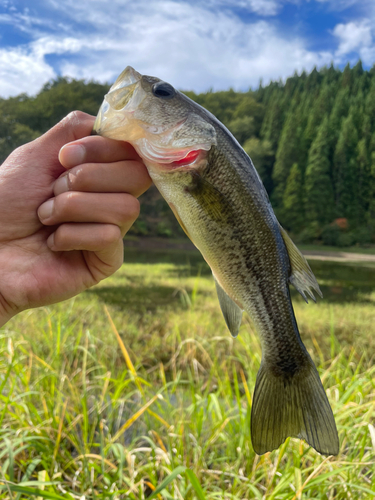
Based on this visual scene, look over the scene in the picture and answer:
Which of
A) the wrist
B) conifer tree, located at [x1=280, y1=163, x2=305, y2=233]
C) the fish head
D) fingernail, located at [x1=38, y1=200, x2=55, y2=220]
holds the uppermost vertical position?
conifer tree, located at [x1=280, y1=163, x2=305, y2=233]

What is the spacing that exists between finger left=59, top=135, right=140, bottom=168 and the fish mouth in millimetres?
81

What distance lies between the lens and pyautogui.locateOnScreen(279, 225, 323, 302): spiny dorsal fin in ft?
4.65

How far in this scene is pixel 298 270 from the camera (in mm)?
1458

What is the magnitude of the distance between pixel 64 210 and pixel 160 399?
3783 millimetres

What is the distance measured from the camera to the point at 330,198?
47.3 metres

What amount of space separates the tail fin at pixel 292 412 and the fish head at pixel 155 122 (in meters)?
0.95

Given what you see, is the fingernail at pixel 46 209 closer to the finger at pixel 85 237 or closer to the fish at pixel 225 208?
the finger at pixel 85 237

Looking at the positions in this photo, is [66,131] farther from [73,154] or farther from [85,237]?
[85,237]

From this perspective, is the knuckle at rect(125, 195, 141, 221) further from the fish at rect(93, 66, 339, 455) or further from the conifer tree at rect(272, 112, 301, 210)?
the conifer tree at rect(272, 112, 301, 210)

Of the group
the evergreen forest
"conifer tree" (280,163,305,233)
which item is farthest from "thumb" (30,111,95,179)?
"conifer tree" (280,163,305,233)

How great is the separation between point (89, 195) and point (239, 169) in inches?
24.2

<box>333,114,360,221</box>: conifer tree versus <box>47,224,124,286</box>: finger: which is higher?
<box>333,114,360,221</box>: conifer tree

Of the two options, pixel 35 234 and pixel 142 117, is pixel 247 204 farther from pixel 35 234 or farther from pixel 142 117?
pixel 35 234

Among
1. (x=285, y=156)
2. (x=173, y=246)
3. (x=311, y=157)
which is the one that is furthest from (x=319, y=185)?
(x=173, y=246)
